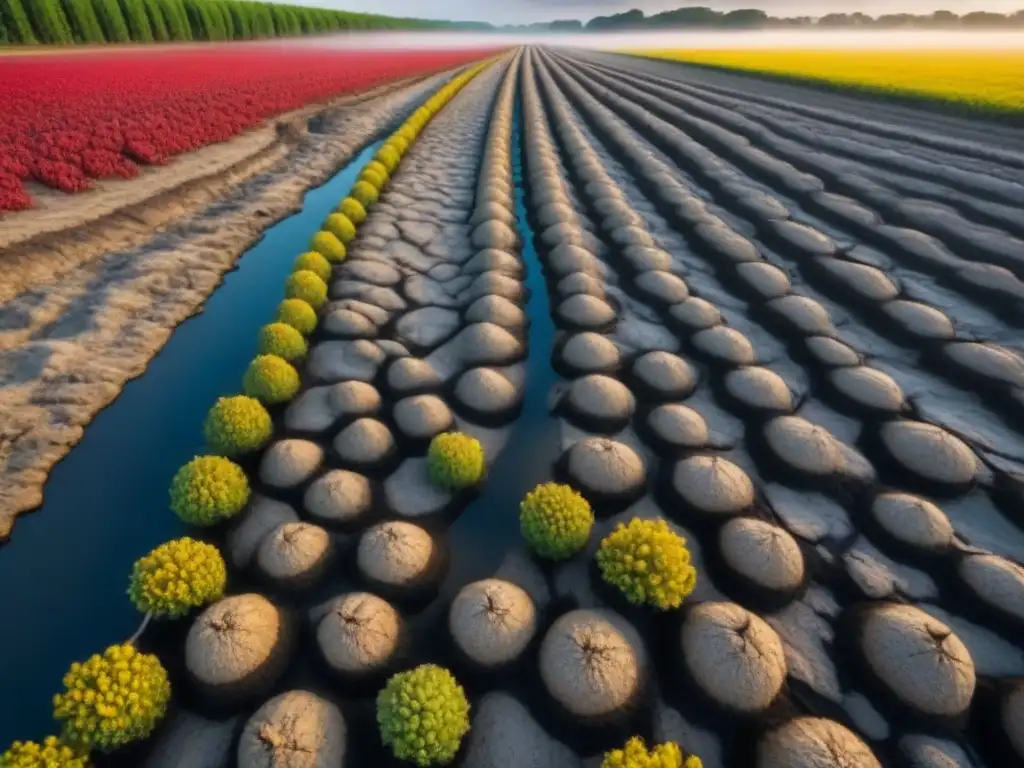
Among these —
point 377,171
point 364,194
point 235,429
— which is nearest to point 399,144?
point 377,171

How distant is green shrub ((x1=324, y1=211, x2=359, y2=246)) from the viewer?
1198 centimetres

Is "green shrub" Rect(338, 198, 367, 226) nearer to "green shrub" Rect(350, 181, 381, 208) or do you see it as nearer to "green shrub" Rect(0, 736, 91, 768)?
"green shrub" Rect(350, 181, 381, 208)

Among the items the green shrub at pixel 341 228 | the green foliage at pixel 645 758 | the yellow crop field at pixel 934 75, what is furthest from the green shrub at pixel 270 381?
the yellow crop field at pixel 934 75

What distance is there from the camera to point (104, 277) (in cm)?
995

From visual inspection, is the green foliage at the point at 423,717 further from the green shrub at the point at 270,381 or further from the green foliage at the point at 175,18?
the green foliage at the point at 175,18

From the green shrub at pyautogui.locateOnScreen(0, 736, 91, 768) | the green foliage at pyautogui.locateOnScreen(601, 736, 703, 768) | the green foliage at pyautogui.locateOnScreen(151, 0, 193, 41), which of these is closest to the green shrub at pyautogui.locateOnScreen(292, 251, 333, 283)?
the green shrub at pyautogui.locateOnScreen(0, 736, 91, 768)

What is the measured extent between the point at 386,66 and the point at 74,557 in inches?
1886

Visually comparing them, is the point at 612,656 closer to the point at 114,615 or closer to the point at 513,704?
the point at 513,704

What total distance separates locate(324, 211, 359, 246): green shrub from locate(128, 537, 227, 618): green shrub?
27.6ft

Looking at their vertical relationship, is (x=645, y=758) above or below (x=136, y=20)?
below

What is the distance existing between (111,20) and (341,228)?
1590 inches

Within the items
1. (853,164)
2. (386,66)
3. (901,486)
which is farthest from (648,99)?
(901,486)

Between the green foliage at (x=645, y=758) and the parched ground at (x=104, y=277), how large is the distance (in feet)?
20.6

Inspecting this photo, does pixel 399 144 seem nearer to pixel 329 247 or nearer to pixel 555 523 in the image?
pixel 329 247
